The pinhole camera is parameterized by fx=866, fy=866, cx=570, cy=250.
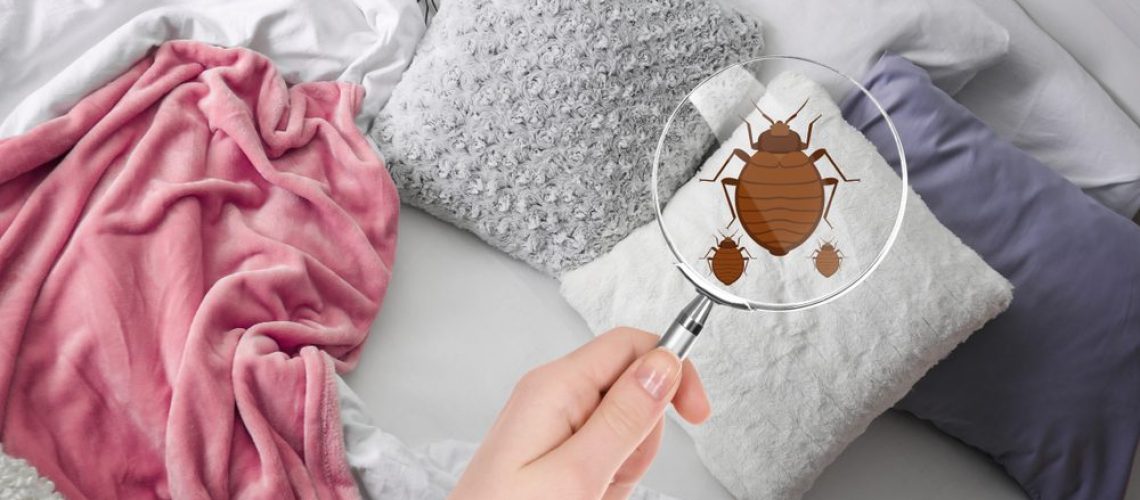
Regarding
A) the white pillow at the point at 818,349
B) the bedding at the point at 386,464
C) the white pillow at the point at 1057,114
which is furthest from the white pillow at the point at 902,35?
the bedding at the point at 386,464

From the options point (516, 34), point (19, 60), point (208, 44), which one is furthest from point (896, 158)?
point (19, 60)

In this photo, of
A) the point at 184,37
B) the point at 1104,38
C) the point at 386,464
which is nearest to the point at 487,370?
the point at 386,464

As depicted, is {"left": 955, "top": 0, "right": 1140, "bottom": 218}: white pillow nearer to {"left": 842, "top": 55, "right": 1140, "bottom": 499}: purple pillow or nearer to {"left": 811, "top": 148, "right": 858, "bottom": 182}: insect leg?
{"left": 842, "top": 55, "right": 1140, "bottom": 499}: purple pillow

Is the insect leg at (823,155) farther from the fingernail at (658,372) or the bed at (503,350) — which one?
the bed at (503,350)

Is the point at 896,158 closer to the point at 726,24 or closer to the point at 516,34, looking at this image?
the point at 726,24

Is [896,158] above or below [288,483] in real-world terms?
above

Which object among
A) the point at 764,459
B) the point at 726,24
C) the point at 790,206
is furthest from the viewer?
the point at 726,24
